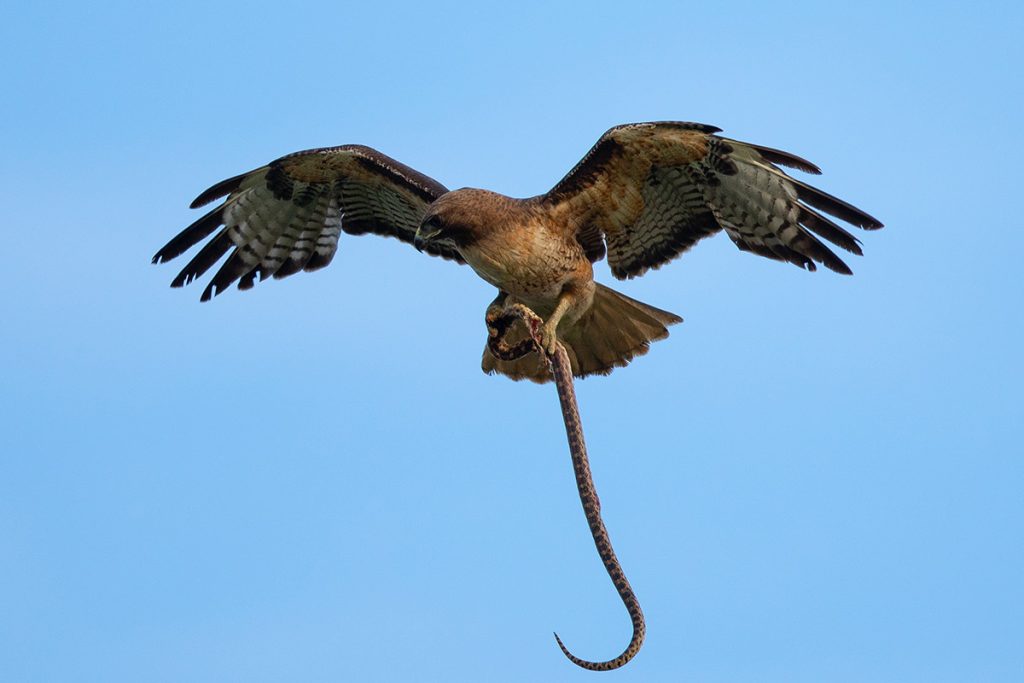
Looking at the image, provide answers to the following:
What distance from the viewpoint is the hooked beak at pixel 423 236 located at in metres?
8.81

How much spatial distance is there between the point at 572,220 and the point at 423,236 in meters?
1.00

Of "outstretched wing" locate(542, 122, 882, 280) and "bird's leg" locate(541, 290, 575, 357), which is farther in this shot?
"outstretched wing" locate(542, 122, 882, 280)

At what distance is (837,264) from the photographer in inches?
345

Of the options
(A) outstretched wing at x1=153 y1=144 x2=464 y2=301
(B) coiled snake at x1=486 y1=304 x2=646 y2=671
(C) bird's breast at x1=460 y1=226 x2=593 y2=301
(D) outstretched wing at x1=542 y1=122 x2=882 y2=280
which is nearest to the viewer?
(B) coiled snake at x1=486 y1=304 x2=646 y2=671

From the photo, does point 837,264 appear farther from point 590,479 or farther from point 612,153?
point 590,479

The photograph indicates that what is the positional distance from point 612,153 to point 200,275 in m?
3.10

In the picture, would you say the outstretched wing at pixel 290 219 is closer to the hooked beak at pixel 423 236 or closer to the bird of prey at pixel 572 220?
the bird of prey at pixel 572 220

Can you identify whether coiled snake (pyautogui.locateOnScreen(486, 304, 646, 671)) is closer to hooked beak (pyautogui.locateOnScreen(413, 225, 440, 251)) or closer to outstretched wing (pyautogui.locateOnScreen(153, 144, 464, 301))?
hooked beak (pyautogui.locateOnScreen(413, 225, 440, 251))

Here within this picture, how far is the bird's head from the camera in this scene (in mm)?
8781

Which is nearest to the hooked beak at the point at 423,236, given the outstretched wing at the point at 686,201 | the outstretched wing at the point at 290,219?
the outstretched wing at the point at 686,201

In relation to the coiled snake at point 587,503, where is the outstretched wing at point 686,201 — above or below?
above

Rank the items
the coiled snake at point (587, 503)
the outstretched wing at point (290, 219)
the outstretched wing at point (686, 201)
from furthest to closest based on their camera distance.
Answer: the outstretched wing at point (290, 219), the outstretched wing at point (686, 201), the coiled snake at point (587, 503)

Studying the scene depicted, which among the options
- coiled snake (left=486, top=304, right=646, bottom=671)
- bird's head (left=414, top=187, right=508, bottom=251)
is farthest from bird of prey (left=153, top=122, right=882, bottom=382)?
coiled snake (left=486, top=304, right=646, bottom=671)

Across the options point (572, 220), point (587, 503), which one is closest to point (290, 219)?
point (572, 220)
